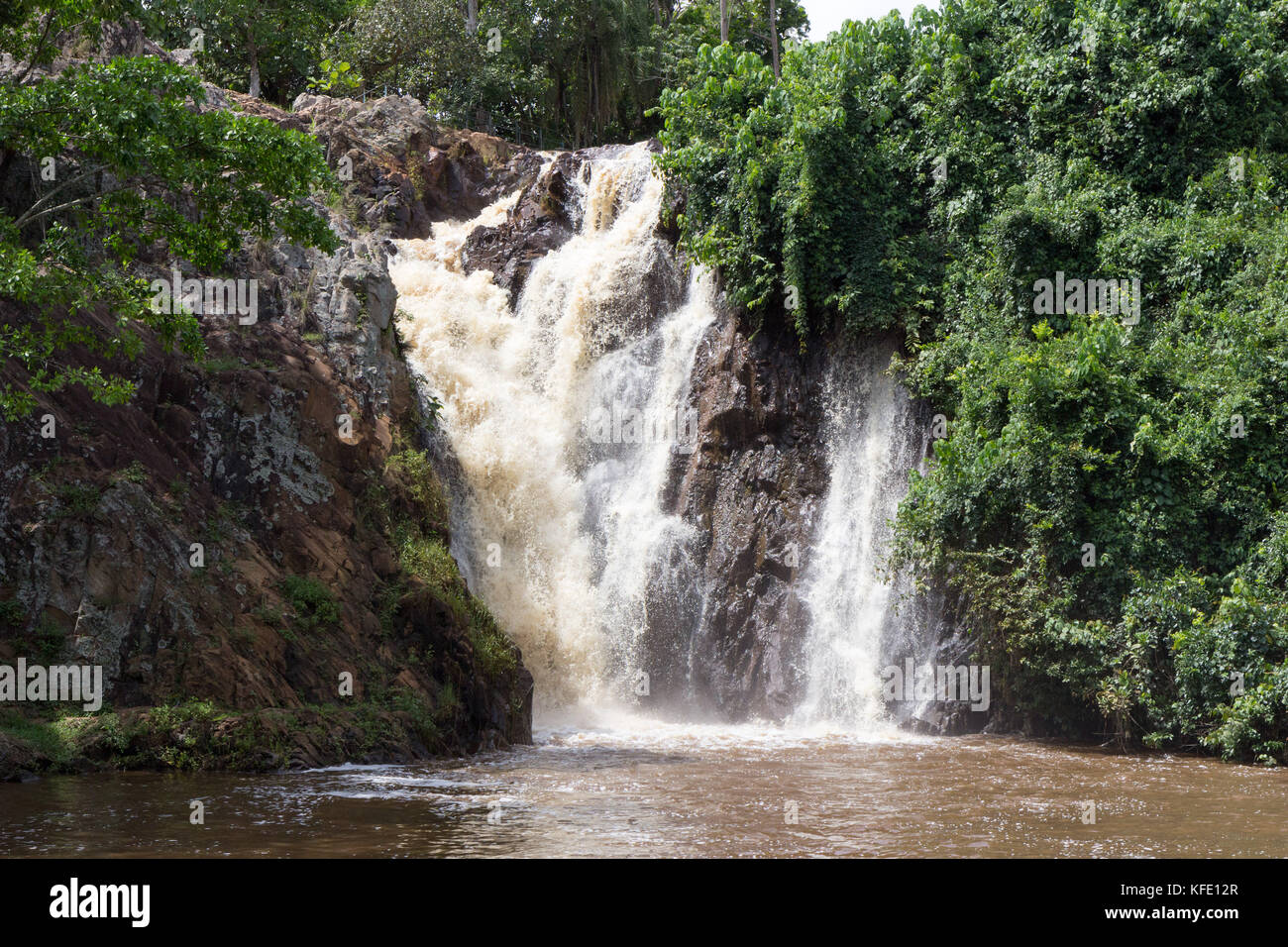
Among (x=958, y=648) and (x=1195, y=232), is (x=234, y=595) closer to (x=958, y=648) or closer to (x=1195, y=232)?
(x=958, y=648)

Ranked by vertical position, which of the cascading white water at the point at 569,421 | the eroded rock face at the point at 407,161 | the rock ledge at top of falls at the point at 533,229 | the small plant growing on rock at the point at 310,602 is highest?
the eroded rock face at the point at 407,161

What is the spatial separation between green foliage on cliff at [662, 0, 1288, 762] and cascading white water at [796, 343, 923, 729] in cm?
91

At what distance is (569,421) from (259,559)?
9.66 metres

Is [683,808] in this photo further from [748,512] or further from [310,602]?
[748,512]

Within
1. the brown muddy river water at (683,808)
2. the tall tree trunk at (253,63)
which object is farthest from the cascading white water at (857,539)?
the tall tree trunk at (253,63)

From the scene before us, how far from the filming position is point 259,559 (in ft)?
58.2

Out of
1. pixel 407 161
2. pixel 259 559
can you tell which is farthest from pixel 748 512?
pixel 407 161

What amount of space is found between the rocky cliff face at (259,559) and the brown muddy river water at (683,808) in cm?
95

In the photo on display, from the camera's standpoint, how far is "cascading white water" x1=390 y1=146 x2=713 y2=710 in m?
23.5

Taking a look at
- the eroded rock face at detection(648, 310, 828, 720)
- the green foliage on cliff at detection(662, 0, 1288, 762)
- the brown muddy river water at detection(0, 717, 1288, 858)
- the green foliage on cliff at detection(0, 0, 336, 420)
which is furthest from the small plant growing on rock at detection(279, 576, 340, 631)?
the green foliage on cliff at detection(662, 0, 1288, 762)

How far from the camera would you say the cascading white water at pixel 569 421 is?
23.5m

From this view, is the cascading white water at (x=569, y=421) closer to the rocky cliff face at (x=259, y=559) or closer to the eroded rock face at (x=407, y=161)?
the rocky cliff face at (x=259, y=559)

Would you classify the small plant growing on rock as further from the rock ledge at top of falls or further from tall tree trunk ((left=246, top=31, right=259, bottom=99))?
tall tree trunk ((left=246, top=31, right=259, bottom=99))

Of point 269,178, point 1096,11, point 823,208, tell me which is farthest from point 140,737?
point 1096,11
